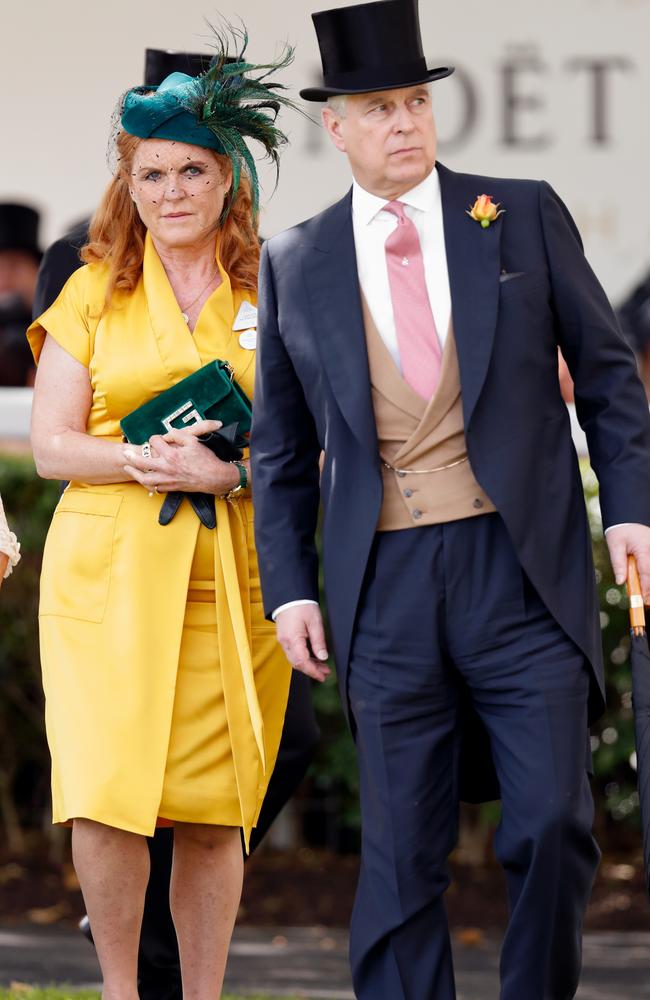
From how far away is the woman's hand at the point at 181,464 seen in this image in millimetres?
3867

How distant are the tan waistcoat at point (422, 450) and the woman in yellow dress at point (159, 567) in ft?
1.89

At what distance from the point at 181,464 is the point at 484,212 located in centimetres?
92

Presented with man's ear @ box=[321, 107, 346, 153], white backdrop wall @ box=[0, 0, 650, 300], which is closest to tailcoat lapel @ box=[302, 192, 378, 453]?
man's ear @ box=[321, 107, 346, 153]

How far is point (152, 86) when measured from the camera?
4016 mm

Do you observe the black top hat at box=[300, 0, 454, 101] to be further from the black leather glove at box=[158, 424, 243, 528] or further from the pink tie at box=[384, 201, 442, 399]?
the black leather glove at box=[158, 424, 243, 528]

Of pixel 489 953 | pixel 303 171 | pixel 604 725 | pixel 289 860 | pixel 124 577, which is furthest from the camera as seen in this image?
pixel 303 171

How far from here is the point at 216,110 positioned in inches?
153

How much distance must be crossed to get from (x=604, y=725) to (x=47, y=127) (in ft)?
12.4

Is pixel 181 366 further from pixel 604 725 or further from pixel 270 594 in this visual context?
pixel 604 725

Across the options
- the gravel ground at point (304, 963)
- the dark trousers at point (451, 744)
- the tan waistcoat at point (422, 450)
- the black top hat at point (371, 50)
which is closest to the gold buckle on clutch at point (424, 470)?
the tan waistcoat at point (422, 450)

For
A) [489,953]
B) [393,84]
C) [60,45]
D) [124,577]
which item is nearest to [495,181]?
[393,84]

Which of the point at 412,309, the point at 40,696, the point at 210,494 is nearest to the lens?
the point at 412,309

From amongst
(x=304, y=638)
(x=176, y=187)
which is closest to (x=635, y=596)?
(x=304, y=638)

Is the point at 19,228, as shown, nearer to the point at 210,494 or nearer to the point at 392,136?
the point at 210,494
